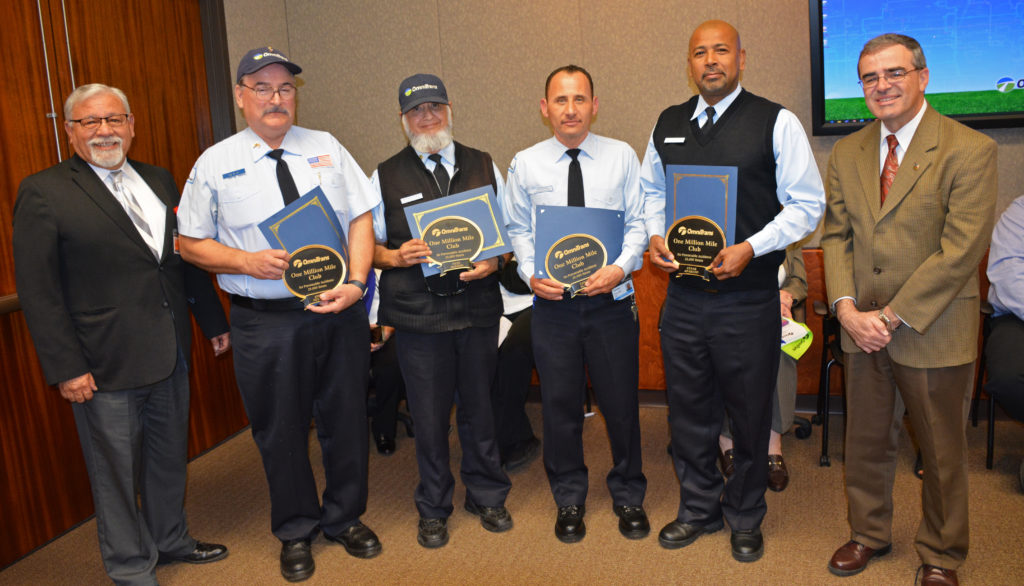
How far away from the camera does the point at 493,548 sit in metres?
2.82

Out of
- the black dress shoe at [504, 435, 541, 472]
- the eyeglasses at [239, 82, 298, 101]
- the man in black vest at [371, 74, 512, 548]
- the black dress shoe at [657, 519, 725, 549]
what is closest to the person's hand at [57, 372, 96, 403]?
the man in black vest at [371, 74, 512, 548]

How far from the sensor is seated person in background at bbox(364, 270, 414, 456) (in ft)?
12.5

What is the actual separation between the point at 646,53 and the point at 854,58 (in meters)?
1.16

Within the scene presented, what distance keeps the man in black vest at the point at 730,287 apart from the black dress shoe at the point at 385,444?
5.60 feet

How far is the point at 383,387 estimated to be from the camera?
3.86 meters

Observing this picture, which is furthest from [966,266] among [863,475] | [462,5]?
[462,5]

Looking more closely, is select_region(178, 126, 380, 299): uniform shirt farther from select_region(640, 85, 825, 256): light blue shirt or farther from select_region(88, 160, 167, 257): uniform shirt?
select_region(640, 85, 825, 256): light blue shirt

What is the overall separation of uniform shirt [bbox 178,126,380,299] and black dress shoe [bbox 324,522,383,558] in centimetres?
100

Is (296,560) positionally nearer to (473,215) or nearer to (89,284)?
(89,284)

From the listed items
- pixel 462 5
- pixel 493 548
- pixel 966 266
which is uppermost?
pixel 462 5

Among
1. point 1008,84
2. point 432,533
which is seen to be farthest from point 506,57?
point 432,533

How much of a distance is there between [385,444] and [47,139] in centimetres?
215

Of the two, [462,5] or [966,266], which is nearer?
[966,266]

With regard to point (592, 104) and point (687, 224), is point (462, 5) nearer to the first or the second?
point (592, 104)
